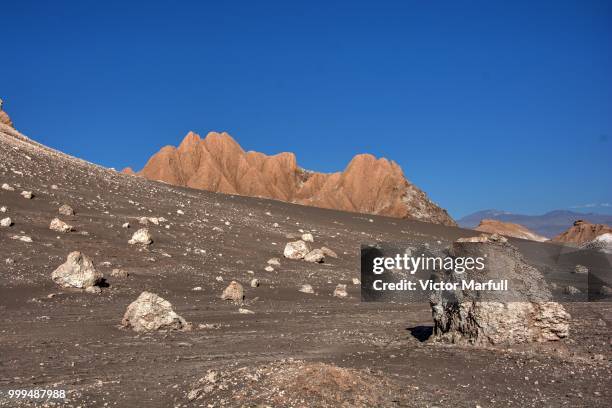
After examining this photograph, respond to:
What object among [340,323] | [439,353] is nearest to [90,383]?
[439,353]

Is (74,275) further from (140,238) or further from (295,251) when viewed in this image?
(295,251)

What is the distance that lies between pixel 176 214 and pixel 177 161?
82732 millimetres

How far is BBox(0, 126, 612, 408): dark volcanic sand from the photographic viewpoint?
8633 mm

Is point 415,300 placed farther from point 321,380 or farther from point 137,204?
point 137,204

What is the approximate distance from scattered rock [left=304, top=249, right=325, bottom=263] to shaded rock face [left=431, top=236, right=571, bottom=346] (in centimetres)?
1529

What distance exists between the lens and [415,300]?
849 inches

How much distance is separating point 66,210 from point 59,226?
2.62 metres

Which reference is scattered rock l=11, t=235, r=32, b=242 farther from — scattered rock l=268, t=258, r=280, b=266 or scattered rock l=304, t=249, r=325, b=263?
scattered rock l=304, t=249, r=325, b=263

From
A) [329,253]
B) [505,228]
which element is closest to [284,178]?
[505,228]

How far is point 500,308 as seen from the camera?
1140 centimetres

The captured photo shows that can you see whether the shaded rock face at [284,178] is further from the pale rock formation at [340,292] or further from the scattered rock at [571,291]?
the pale rock formation at [340,292]

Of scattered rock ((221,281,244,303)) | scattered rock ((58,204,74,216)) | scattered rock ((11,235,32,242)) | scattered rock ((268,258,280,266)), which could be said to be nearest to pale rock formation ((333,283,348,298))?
scattered rock ((221,281,244,303))

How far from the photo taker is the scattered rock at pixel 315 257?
27375mm

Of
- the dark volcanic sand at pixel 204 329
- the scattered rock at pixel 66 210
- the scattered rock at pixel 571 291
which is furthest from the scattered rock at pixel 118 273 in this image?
the scattered rock at pixel 571 291
